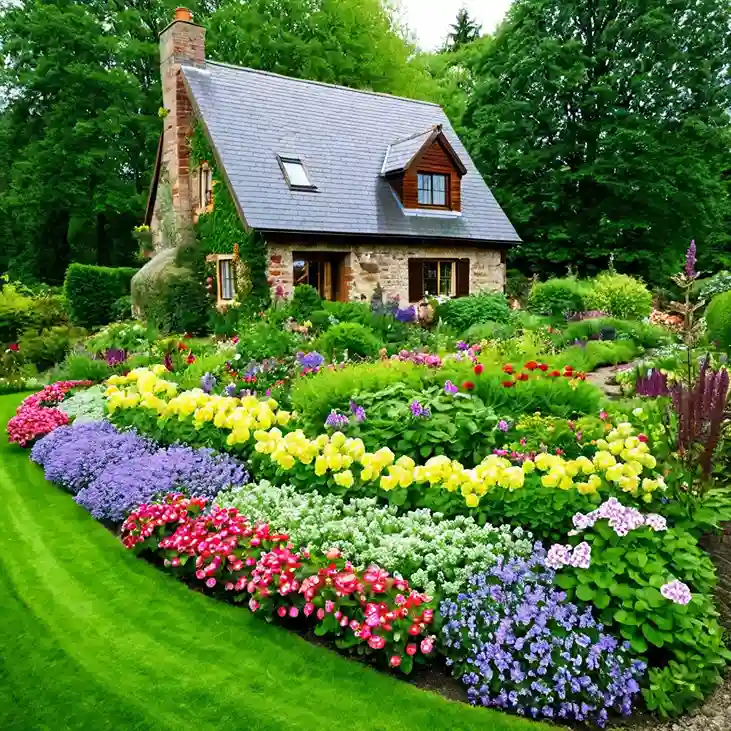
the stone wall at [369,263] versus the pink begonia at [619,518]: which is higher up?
the stone wall at [369,263]

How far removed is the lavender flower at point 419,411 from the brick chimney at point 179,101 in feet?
47.8

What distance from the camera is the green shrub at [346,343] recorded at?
9336 millimetres

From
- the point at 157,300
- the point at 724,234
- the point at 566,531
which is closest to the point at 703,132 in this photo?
the point at 724,234

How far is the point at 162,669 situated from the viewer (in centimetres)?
350

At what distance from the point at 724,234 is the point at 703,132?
641 cm

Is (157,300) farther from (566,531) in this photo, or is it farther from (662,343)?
(566,531)

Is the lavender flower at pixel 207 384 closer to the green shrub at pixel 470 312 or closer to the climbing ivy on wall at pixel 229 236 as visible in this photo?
the green shrub at pixel 470 312

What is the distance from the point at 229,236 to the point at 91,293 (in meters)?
6.64

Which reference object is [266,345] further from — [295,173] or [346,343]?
[295,173]

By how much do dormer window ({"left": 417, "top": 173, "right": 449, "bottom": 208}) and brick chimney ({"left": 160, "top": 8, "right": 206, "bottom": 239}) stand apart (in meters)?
6.42

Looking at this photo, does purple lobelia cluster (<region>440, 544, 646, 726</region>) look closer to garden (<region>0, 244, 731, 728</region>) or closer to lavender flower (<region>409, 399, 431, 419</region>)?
garden (<region>0, 244, 731, 728</region>)

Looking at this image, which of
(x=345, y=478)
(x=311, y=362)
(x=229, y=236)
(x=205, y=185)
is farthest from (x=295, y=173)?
(x=345, y=478)

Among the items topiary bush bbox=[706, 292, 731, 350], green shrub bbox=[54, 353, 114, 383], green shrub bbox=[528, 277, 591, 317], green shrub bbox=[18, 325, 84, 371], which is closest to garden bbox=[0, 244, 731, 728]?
green shrub bbox=[54, 353, 114, 383]

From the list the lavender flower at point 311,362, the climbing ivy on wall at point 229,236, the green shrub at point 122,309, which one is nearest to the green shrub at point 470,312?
the climbing ivy on wall at point 229,236
